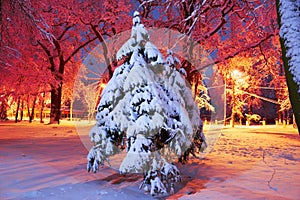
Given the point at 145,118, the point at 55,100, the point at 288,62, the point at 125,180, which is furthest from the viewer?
the point at 55,100

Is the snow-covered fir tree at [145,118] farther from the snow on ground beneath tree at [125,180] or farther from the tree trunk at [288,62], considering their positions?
the tree trunk at [288,62]

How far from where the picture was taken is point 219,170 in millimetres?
7988

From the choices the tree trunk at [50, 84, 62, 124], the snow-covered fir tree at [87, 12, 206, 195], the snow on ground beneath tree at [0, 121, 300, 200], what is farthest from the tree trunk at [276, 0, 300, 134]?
the tree trunk at [50, 84, 62, 124]

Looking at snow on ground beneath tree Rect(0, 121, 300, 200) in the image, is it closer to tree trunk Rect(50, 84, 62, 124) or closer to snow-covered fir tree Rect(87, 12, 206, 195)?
snow-covered fir tree Rect(87, 12, 206, 195)

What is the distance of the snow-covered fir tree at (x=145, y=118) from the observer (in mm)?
5301

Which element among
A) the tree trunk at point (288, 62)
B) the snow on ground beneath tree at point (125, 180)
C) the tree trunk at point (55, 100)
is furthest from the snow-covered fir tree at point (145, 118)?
the tree trunk at point (55, 100)

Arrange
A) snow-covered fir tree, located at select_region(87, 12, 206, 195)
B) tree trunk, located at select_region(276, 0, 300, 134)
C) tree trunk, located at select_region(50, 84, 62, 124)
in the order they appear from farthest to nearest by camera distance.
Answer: tree trunk, located at select_region(50, 84, 62, 124)
snow-covered fir tree, located at select_region(87, 12, 206, 195)
tree trunk, located at select_region(276, 0, 300, 134)

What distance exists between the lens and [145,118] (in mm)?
5262

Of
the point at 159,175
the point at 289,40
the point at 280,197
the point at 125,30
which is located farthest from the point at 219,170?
the point at 125,30

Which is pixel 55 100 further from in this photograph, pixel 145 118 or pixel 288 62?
pixel 288 62

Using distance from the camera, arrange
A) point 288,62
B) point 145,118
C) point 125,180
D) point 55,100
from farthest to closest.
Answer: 1. point 55,100
2. point 125,180
3. point 145,118
4. point 288,62

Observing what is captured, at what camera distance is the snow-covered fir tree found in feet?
17.4

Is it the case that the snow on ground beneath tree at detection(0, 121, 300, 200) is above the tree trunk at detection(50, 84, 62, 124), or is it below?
below

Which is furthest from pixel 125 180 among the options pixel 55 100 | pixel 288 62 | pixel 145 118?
pixel 55 100
